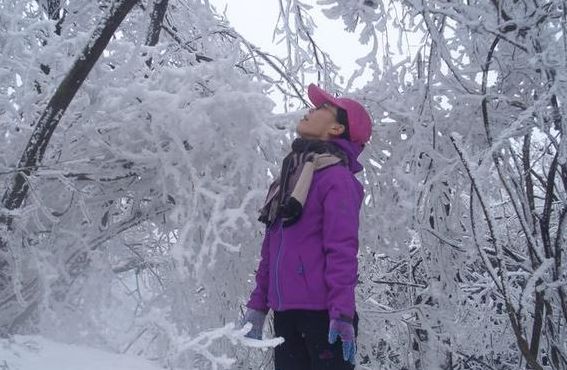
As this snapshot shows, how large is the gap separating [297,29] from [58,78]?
185cm

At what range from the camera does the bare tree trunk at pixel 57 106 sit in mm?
2303

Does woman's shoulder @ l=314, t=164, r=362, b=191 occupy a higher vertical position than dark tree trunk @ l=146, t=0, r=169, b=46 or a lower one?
lower

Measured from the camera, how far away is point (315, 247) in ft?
7.55

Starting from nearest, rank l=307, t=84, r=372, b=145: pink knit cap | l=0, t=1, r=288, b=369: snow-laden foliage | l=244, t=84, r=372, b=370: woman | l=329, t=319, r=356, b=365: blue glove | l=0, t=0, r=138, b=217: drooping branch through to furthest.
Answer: l=329, t=319, r=356, b=365: blue glove, l=244, t=84, r=372, b=370: woman, l=0, t=0, r=138, b=217: drooping branch, l=0, t=1, r=288, b=369: snow-laden foliage, l=307, t=84, r=372, b=145: pink knit cap

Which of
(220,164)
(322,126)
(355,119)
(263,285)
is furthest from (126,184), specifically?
(355,119)

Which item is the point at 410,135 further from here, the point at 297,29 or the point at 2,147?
the point at 2,147

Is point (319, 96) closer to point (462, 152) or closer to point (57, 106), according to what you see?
point (462, 152)

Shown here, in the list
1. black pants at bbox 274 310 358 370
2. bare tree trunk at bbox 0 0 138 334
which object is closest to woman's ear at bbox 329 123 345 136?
black pants at bbox 274 310 358 370

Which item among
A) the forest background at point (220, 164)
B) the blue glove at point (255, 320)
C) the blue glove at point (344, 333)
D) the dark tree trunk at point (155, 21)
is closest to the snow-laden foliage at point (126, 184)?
the forest background at point (220, 164)

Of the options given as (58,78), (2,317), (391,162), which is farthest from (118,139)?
(391,162)

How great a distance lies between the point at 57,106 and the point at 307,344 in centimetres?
131

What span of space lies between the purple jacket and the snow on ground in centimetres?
62

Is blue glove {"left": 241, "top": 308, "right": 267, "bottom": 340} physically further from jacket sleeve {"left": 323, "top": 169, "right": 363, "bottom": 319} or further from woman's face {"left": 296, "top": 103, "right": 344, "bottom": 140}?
woman's face {"left": 296, "top": 103, "right": 344, "bottom": 140}

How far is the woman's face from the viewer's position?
102 inches
